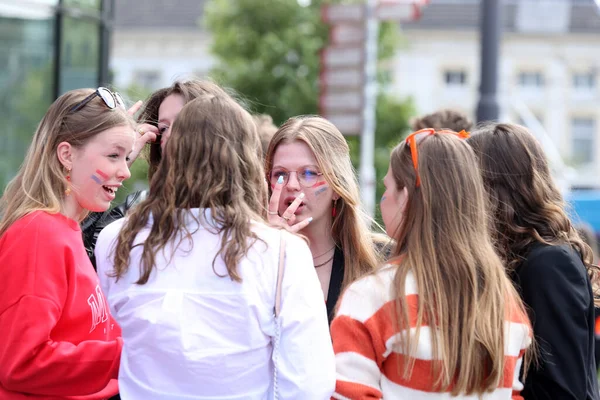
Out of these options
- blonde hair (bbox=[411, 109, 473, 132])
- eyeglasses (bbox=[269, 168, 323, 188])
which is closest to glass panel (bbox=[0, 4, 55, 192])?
blonde hair (bbox=[411, 109, 473, 132])

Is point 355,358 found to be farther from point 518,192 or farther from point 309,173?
point 309,173

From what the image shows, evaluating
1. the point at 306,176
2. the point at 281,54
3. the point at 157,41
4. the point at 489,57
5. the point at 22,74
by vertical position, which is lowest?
the point at 306,176

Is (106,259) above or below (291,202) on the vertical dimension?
below

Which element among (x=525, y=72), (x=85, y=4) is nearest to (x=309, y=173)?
(x=85, y=4)

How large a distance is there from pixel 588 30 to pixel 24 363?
143 feet

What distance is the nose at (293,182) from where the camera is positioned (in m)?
3.30

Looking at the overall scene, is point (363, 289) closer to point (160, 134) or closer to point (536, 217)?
point (536, 217)

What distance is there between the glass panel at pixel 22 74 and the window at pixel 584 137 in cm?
3574

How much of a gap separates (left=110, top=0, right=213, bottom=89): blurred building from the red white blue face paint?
38.9 m

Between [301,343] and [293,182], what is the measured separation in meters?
1.10

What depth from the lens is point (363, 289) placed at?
7.99 feet

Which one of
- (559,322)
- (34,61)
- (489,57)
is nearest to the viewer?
(559,322)

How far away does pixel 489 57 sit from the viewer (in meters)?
8.16

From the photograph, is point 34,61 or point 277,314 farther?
point 34,61
